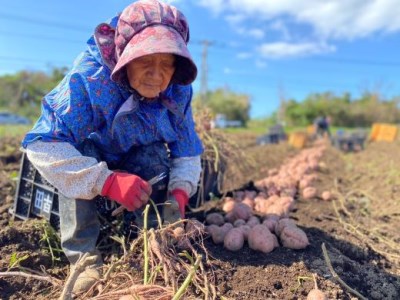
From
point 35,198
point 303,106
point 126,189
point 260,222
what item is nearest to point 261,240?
point 260,222

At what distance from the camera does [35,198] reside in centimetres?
227

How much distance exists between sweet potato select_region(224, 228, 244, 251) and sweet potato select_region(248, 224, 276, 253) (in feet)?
0.16

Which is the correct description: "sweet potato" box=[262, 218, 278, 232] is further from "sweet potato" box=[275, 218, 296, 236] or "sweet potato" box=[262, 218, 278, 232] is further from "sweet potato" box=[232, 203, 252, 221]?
"sweet potato" box=[232, 203, 252, 221]

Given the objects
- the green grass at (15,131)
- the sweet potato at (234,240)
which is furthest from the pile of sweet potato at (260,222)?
the green grass at (15,131)

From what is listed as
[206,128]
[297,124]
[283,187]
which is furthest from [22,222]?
[297,124]

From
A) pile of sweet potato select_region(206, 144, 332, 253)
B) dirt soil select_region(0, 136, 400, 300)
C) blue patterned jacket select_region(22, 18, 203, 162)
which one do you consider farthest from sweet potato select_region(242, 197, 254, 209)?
blue patterned jacket select_region(22, 18, 203, 162)

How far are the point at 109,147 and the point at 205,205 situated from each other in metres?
1.19

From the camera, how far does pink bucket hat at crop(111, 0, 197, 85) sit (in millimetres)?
1663

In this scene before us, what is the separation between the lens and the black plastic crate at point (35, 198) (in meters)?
2.17

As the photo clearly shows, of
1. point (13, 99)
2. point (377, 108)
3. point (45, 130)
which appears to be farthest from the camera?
point (377, 108)

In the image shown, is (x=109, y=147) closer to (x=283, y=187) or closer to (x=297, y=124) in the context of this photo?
(x=283, y=187)

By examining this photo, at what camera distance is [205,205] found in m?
3.02

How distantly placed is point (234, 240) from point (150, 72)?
92 centimetres

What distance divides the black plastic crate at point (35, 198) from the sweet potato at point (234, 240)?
3.05 ft
